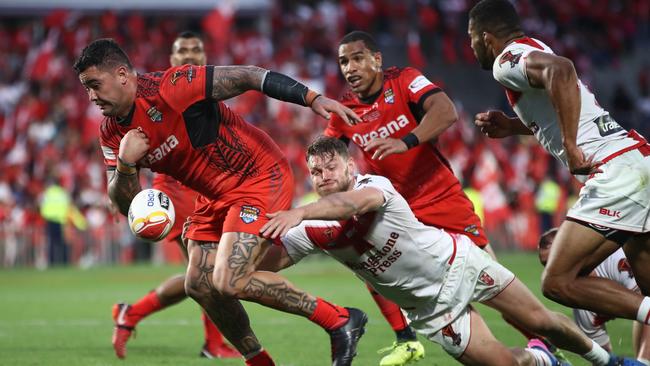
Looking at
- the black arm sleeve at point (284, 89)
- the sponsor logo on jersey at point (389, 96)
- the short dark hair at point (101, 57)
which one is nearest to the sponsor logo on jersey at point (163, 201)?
the short dark hair at point (101, 57)

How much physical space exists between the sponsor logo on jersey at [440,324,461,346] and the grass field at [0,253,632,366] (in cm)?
161

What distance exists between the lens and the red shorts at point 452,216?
735 cm

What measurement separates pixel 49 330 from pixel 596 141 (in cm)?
677

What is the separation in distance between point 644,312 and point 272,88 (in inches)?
111

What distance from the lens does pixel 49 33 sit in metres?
28.3

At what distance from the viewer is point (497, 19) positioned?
20.5ft

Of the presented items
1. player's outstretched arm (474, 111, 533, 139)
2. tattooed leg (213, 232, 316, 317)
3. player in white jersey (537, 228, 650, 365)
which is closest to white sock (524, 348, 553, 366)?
player in white jersey (537, 228, 650, 365)

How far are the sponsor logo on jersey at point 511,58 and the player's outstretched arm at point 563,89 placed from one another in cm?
10

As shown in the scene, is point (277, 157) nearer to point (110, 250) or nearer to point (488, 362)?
point (488, 362)

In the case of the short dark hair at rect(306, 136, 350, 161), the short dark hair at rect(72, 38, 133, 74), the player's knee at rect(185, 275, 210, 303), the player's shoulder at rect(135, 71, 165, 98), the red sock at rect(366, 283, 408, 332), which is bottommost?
the red sock at rect(366, 283, 408, 332)

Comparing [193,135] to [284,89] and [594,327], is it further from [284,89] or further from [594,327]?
[594,327]

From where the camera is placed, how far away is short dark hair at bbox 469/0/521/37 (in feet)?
20.5

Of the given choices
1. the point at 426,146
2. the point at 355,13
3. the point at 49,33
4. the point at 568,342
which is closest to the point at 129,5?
the point at 49,33

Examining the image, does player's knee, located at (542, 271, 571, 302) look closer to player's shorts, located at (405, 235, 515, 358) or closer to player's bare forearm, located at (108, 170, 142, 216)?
player's shorts, located at (405, 235, 515, 358)
